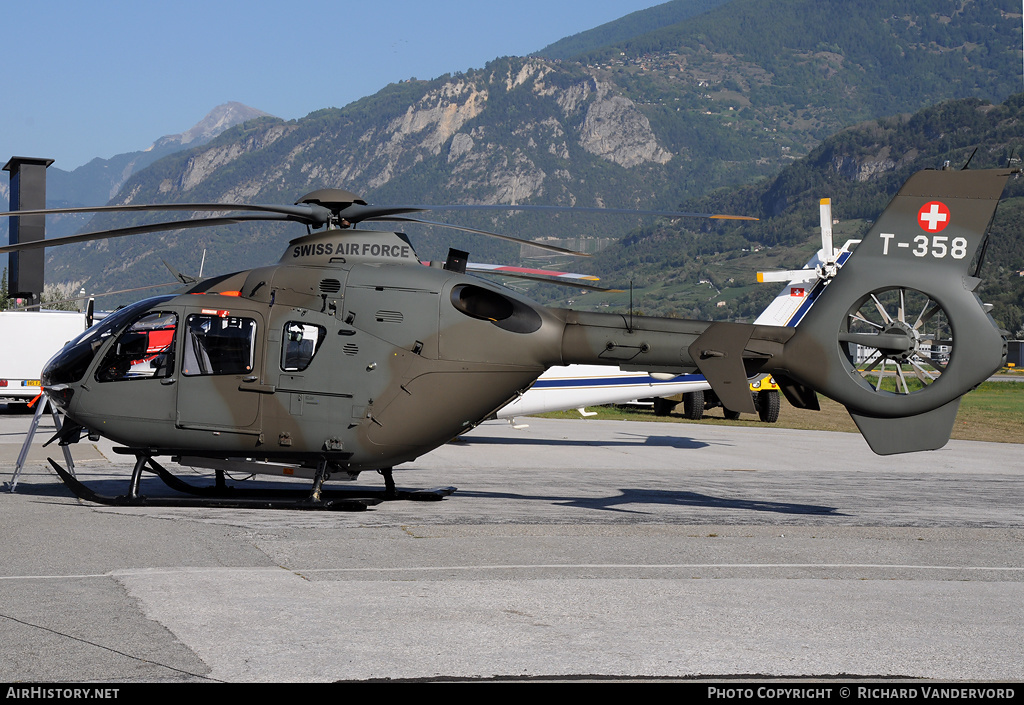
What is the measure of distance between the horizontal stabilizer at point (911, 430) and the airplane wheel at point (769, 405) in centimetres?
2255

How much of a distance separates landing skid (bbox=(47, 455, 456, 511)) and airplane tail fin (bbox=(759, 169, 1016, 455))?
5.15 metres

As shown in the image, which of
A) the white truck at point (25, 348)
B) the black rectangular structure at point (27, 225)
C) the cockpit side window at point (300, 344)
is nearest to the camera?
the cockpit side window at point (300, 344)

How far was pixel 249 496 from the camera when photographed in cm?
1240

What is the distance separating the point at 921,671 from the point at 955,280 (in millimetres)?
6183

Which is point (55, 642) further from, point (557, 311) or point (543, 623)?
point (557, 311)

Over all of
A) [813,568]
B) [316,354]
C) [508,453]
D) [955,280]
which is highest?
[955,280]

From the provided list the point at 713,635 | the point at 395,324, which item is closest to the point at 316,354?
the point at 395,324

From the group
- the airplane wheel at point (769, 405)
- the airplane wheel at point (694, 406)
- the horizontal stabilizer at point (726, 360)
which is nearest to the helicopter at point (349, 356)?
the horizontal stabilizer at point (726, 360)

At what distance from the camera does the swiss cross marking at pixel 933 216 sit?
34.7 ft

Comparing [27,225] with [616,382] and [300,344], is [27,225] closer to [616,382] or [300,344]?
[616,382]

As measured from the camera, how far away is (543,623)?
6.40 meters

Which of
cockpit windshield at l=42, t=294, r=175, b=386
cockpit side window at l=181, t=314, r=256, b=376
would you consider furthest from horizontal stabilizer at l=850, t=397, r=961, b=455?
cockpit windshield at l=42, t=294, r=175, b=386

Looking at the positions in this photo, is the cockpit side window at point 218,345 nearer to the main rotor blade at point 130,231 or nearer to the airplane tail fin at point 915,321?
the main rotor blade at point 130,231
